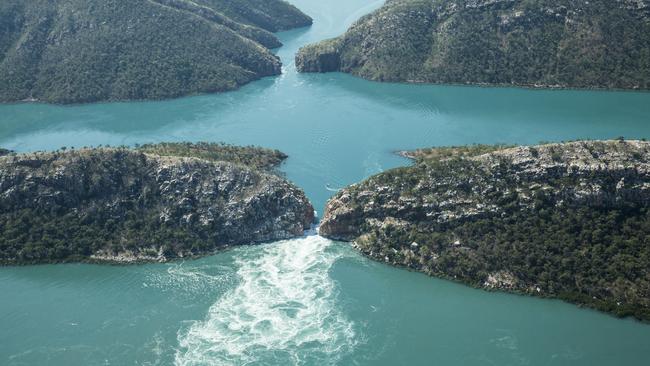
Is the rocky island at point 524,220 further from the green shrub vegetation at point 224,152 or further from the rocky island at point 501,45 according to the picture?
the rocky island at point 501,45

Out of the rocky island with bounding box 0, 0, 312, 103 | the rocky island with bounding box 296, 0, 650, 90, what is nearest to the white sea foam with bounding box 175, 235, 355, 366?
the rocky island with bounding box 296, 0, 650, 90

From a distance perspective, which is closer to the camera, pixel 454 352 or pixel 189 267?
pixel 454 352

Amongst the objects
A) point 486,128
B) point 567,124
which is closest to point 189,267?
point 486,128

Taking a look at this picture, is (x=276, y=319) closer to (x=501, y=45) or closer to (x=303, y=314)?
(x=303, y=314)

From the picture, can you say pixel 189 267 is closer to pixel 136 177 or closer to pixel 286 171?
pixel 136 177

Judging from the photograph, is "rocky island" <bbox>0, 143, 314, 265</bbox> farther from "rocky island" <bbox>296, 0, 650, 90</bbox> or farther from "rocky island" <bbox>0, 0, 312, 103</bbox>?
"rocky island" <bbox>296, 0, 650, 90</bbox>

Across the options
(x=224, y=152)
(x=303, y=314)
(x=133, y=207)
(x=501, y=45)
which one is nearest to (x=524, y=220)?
(x=303, y=314)

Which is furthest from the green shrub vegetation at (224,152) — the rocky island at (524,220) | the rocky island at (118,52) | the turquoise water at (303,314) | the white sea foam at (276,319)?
the rocky island at (118,52)
